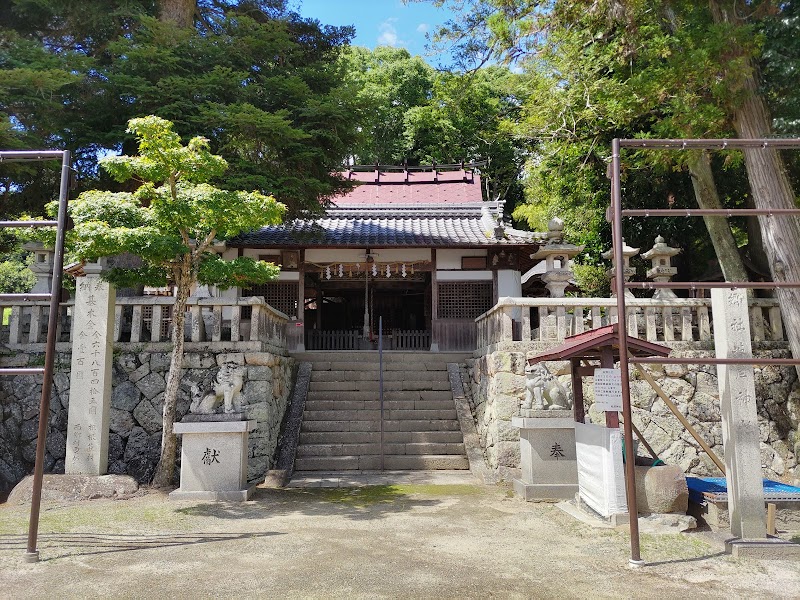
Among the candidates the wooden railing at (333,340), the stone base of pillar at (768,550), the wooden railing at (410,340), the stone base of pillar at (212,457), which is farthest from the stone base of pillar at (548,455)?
the wooden railing at (333,340)

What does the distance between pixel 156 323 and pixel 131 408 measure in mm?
1530

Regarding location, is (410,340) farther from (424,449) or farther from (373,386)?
(424,449)

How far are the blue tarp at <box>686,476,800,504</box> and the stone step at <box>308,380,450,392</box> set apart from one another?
5826mm

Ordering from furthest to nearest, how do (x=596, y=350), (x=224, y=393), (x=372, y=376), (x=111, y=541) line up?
(x=372, y=376), (x=224, y=393), (x=596, y=350), (x=111, y=541)

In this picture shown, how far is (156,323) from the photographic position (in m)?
9.91

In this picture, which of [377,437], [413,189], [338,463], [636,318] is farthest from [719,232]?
[413,189]

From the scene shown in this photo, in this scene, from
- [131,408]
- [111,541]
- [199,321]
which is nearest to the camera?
[111,541]

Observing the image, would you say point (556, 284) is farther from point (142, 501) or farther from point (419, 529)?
point (142, 501)

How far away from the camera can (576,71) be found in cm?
1183

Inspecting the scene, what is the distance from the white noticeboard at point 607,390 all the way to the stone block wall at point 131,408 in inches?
226

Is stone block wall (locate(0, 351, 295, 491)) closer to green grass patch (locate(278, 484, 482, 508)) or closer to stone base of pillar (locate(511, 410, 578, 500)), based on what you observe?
green grass patch (locate(278, 484, 482, 508))

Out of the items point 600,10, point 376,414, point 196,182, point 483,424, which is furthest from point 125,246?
point 600,10

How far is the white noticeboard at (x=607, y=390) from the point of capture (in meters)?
6.16

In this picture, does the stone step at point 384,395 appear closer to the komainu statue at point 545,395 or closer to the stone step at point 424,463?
the stone step at point 424,463
